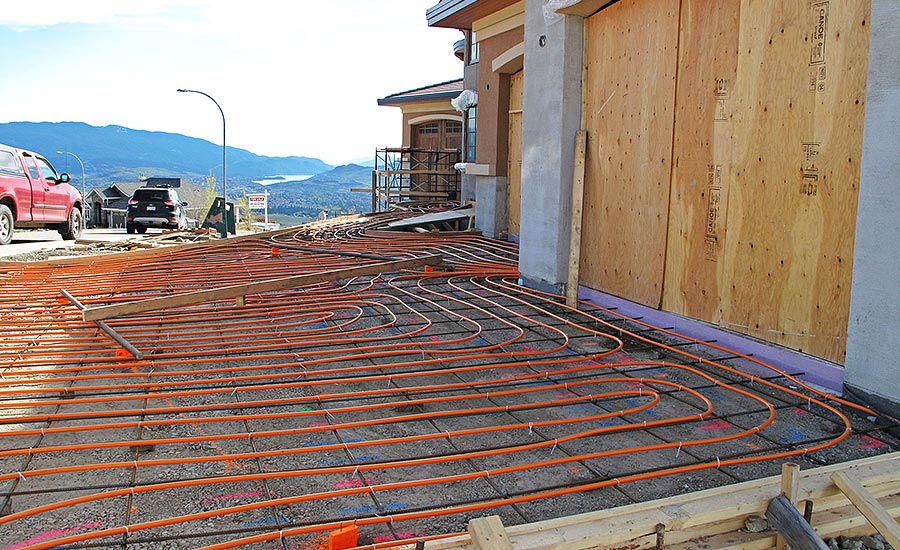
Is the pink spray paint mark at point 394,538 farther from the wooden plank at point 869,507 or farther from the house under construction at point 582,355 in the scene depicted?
the wooden plank at point 869,507

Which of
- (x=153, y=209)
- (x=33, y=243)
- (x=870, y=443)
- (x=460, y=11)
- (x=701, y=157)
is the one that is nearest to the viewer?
(x=870, y=443)

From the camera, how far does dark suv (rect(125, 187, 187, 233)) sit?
A: 63.8 ft

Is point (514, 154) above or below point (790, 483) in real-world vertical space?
above

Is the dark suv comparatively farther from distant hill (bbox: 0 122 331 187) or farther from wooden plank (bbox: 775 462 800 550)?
distant hill (bbox: 0 122 331 187)

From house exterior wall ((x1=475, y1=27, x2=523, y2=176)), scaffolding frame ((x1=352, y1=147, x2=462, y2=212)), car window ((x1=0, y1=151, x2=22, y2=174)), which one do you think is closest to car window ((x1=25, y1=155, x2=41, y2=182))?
car window ((x1=0, y1=151, x2=22, y2=174))

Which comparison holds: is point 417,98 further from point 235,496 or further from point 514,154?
point 235,496

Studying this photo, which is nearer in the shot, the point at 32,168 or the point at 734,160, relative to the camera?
the point at 734,160

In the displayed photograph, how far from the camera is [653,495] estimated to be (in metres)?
3.22

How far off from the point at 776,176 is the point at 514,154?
27.6 feet

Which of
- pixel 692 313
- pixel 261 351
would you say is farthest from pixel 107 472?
pixel 692 313

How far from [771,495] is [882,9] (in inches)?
117

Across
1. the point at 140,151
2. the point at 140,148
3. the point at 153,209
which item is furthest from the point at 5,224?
the point at 140,148

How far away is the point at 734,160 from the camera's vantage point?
18.2ft

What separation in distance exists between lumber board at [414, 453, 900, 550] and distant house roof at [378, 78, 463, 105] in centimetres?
2185
